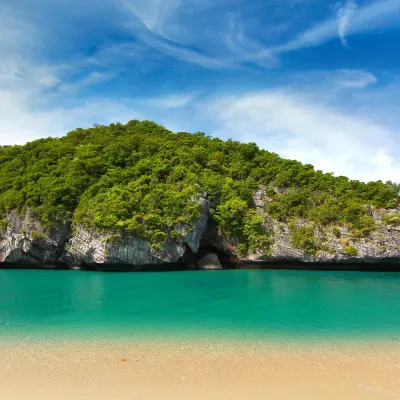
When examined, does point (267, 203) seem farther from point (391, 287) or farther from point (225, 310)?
point (225, 310)

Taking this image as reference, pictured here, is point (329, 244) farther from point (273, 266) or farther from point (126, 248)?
point (126, 248)

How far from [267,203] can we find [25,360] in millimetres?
27464

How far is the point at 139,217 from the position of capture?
2756 cm

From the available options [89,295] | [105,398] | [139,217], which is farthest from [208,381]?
[139,217]

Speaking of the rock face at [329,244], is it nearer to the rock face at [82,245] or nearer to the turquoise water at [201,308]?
the rock face at [82,245]

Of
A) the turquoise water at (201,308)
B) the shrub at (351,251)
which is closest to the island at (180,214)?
the shrub at (351,251)

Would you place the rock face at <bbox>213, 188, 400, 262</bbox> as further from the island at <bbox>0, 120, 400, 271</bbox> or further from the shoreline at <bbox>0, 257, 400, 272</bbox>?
the shoreline at <bbox>0, 257, 400, 272</bbox>

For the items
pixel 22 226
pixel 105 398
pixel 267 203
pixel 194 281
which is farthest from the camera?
pixel 267 203

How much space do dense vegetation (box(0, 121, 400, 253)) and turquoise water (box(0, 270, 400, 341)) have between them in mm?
7807

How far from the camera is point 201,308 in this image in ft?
44.6

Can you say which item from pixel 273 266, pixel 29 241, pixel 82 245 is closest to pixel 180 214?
pixel 82 245

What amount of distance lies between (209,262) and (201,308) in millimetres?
17164

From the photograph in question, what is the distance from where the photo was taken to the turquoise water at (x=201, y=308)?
10.2 meters

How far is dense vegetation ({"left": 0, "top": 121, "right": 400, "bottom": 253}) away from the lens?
93.1 feet
